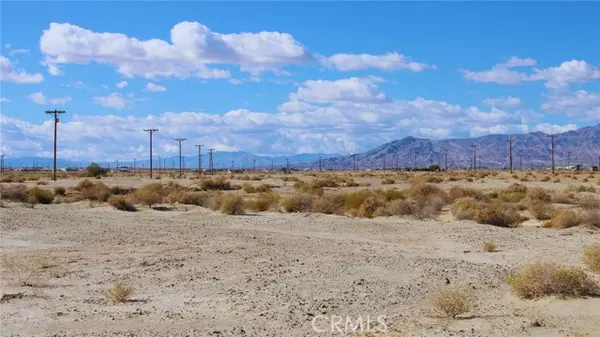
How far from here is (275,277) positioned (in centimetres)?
1656

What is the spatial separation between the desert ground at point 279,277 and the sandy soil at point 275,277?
4 centimetres

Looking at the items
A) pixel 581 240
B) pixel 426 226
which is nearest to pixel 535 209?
pixel 426 226

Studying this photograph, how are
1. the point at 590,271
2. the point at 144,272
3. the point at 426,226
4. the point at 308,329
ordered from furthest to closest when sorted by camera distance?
the point at 426,226, the point at 144,272, the point at 590,271, the point at 308,329

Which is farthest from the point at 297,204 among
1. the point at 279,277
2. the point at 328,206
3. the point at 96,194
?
the point at 279,277

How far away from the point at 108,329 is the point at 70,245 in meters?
11.9

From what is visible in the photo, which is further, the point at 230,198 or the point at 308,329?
the point at 230,198

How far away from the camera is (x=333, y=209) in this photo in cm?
3584

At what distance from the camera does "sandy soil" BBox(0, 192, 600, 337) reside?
1210 centimetres

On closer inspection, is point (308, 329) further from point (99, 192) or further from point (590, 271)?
point (99, 192)

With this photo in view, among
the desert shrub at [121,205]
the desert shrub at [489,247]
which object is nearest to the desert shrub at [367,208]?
the desert shrub at [489,247]

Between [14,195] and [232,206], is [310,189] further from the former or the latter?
[14,195]

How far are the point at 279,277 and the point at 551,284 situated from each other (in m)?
5.99

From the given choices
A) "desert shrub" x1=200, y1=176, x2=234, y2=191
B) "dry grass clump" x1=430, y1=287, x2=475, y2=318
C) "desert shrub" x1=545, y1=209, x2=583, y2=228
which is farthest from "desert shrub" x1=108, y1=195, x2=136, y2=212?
"dry grass clump" x1=430, y1=287, x2=475, y2=318

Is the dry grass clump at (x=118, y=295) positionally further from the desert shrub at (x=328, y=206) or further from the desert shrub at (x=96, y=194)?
the desert shrub at (x=96, y=194)
